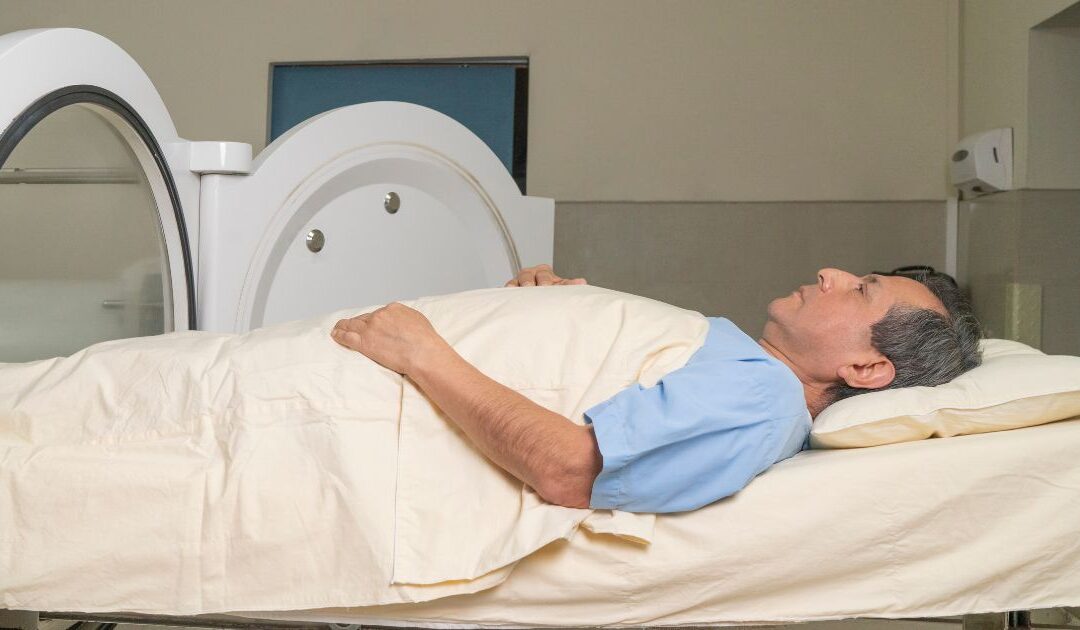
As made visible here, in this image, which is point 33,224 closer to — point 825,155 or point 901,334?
point 901,334

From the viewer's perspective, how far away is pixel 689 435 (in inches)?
50.3

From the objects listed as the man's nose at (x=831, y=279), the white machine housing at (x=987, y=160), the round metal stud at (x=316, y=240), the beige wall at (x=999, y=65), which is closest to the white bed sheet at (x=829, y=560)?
the man's nose at (x=831, y=279)

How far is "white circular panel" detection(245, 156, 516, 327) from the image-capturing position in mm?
1986

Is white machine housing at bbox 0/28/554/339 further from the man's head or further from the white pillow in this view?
the white pillow

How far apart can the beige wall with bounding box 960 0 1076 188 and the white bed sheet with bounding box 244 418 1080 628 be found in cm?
206

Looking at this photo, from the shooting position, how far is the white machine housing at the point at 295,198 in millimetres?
1654

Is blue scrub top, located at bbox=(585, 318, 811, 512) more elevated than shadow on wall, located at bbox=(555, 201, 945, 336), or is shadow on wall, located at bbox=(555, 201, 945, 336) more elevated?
shadow on wall, located at bbox=(555, 201, 945, 336)

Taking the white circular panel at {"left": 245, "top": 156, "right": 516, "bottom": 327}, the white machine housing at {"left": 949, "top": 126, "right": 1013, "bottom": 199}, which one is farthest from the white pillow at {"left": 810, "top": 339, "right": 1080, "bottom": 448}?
the white machine housing at {"left": 949, "top": 126, "right": 1013, "bottom": 199}

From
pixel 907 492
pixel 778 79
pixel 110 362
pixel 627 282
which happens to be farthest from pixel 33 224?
pixel 778 79

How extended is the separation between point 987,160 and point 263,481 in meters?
2.80

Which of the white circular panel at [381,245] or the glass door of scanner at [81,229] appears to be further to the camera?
the white circular panel at [381,245]

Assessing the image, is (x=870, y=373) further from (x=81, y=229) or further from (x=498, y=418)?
(x=81, y=229)

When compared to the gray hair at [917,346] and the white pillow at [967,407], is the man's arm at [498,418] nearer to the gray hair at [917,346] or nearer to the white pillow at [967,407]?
the white pillow at [967,407]

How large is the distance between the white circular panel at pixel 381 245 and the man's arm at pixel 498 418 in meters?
0.58
